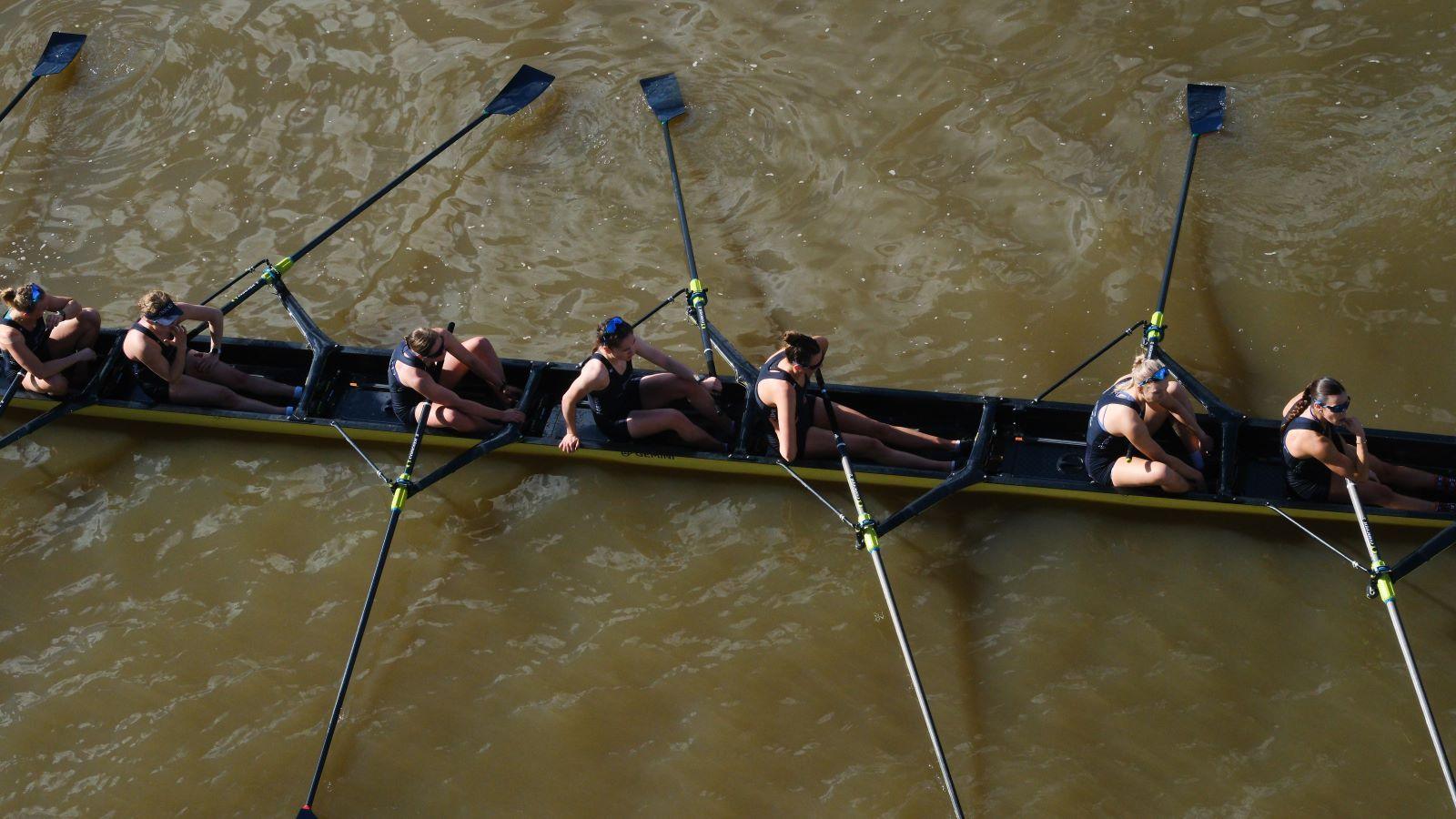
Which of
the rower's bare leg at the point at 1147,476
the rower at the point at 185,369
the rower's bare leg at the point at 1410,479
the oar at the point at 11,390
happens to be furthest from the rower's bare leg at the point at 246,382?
the rower's bare leg at the point at 1410,479

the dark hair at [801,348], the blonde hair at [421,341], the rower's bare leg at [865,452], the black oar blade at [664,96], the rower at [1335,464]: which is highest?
the black oar blade at [664,96]

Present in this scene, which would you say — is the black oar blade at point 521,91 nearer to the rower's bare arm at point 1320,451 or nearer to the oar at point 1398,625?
the rower's bare arm at point 1320,451

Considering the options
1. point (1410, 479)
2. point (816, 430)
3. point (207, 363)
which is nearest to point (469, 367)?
point (207, 363)

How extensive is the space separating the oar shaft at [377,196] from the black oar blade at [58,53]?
3161mm

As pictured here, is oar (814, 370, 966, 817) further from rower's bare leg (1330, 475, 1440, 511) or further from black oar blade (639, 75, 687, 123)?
black oar blade (639, 75, 687, 123)

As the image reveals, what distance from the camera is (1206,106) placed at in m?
8.98

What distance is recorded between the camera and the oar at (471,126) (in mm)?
8742

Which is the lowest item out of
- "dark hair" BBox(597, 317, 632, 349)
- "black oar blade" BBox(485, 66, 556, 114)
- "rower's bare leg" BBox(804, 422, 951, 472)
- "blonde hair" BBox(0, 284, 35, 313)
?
"rower's bare leg" BBox(804, 422, 951, 472)

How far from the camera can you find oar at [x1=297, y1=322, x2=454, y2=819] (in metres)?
6.50

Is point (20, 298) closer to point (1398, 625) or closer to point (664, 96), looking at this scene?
point (664, 96)

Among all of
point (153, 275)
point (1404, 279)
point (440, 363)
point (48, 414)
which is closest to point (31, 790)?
point (48, 414)

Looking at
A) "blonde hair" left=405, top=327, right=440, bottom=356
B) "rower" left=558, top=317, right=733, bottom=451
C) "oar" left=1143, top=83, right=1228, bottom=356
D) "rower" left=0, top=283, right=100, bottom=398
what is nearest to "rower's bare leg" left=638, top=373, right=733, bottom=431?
"rower" left=558, top=317, right=733, bottom=451

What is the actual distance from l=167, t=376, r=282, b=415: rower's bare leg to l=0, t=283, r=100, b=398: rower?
2.29ft

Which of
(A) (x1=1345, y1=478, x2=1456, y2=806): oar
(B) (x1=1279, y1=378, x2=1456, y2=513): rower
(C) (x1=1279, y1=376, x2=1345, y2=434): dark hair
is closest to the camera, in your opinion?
(A) (x1=1345, y1=478, x2=1456, y2=806): oar
